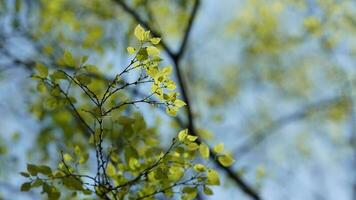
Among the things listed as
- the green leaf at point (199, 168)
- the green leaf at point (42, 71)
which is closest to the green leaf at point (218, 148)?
the green leaf at point (199, 168)

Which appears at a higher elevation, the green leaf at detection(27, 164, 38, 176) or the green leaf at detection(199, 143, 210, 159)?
the green leaf at detection(27, 164, 38, 176)

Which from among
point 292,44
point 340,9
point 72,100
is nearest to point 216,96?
point 292,44

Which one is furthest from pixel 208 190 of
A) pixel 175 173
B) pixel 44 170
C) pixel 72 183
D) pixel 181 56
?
pixel 181 56

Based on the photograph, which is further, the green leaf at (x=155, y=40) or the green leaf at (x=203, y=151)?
the green leaf at (x=203, y=151)

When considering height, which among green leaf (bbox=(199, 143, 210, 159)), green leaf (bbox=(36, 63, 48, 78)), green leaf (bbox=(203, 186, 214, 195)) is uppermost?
green leaf (bbox=(36, 63, 48, 78))

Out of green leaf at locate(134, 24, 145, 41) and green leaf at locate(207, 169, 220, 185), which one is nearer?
green leaf at locate(134, 24, 145, 41)

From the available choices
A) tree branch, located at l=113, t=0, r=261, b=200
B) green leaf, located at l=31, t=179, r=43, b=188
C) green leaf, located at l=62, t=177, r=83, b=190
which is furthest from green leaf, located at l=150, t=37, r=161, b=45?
tree branch, located at l=113, t=0, r=261, b=200

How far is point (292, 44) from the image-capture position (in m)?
9.50

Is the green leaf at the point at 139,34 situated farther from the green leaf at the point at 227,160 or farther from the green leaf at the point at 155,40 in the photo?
the green leaf at the point at 227,160

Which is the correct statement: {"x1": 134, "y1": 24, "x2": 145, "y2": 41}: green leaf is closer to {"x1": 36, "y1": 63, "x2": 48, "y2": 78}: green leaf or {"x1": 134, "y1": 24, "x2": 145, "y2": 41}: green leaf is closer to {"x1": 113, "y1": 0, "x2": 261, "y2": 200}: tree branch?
{"x1": 36, "y1": 63, "x2": 48, "y2": 78}: green leaf

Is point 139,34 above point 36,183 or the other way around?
above

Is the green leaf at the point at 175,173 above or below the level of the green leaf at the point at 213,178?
above

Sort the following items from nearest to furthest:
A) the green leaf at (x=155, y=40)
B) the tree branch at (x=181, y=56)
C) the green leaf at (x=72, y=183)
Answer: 1. the green leaf at (x=155, y=40)
2. the green leaf at (x=72, y=183)
3. the tree branch at (x=181, y=56)

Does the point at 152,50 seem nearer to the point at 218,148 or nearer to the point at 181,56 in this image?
the point at 218,148
